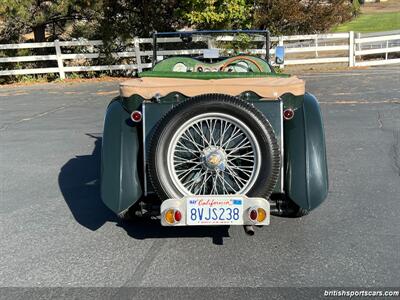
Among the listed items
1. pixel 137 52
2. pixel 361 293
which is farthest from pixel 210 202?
pixel 137 52

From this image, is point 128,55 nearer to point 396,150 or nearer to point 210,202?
point 396,150

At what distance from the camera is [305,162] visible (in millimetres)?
3689

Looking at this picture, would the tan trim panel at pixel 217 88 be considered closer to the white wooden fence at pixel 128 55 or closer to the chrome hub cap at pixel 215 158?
Result: the chrome hub cap at pixel 215 158

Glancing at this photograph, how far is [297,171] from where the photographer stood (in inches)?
145

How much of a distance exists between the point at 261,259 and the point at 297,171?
0.71m

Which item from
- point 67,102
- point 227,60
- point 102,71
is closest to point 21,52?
point 102,71

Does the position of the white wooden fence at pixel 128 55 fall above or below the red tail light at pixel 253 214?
above

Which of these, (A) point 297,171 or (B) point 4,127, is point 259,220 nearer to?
(A) point 297,171

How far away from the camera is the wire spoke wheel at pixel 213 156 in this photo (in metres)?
3.50

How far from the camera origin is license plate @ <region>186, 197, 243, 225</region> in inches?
136

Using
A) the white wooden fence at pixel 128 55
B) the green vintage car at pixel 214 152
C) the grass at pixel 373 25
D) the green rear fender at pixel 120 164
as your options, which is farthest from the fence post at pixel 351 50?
the grass at pixel 373 25

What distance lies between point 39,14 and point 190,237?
14.6 m

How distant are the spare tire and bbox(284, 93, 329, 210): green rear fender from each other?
0.86ft

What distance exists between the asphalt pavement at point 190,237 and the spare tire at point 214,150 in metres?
0.52
